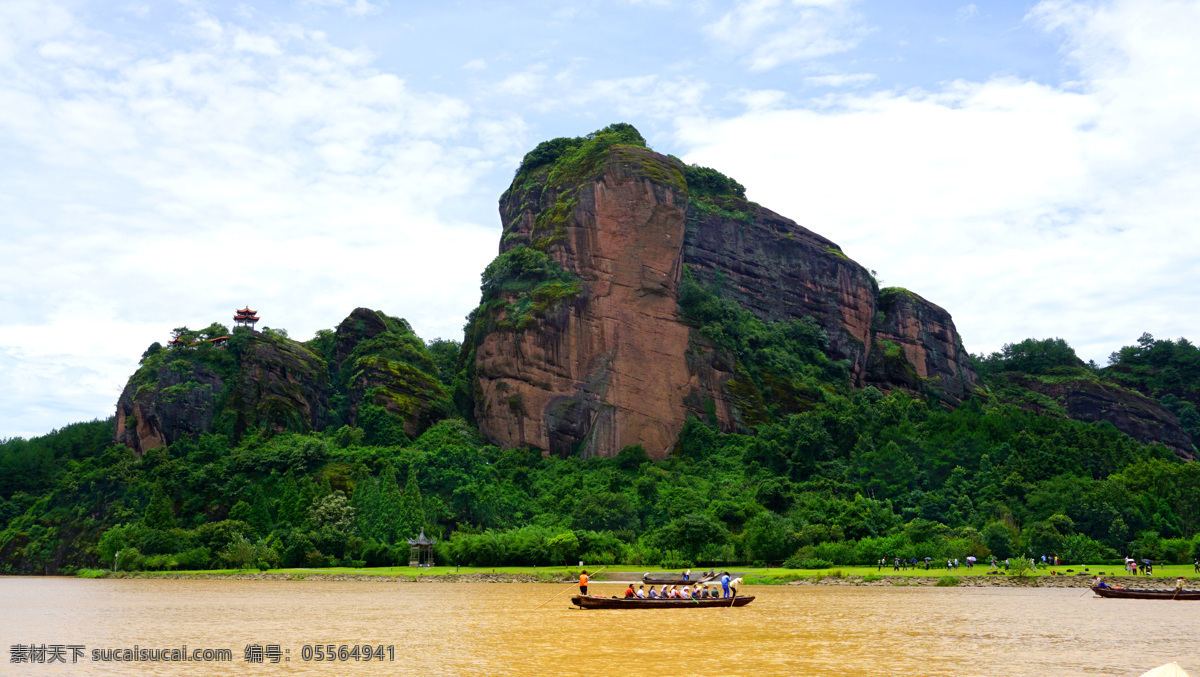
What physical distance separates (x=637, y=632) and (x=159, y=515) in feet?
168

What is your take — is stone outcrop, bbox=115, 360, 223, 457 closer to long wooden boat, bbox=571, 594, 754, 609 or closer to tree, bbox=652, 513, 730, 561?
tree, bbox=652, 513, 730, 561

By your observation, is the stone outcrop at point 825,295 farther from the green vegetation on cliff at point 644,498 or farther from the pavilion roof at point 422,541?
the pavilion roof at point 422,541

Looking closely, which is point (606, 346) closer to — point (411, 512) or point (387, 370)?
point (387, 370)

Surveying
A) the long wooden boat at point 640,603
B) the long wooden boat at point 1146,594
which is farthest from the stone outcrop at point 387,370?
the long wooden boat at point 1146,594

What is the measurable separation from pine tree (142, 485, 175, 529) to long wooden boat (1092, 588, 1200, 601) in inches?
2339

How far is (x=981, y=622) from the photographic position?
1196 inches

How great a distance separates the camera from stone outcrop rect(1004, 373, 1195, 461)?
101 m

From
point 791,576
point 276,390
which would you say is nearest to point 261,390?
point 276,390

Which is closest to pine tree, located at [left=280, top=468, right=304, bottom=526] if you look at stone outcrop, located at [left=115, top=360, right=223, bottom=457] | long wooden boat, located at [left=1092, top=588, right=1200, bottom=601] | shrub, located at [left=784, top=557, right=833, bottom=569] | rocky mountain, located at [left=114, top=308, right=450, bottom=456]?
rocky mountain, located at [left=114, top=308, right=450, bottom=456]

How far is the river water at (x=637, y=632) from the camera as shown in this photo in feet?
70.6

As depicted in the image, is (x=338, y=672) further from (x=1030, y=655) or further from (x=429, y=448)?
(x=429, y=448)

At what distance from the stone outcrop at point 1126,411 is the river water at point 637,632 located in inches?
2686

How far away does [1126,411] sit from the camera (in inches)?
4060

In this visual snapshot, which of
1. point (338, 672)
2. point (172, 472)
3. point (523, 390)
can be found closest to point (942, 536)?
point (523, 390)
